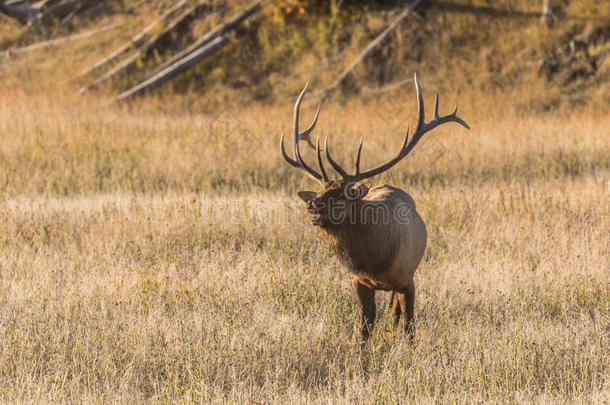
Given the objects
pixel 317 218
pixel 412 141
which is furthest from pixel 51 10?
pixel 317 218

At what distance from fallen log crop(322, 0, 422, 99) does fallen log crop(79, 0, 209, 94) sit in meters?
4.78

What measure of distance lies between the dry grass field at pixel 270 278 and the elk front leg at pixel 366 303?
0.13 metres

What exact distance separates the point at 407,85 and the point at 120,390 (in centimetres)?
1360

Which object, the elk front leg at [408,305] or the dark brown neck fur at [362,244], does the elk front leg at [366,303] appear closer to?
the elk front leg at [408,305]

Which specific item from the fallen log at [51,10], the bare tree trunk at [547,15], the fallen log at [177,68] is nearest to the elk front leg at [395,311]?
the fallen log at [177,68]

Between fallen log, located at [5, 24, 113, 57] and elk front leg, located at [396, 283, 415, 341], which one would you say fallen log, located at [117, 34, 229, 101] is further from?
elk front leg, located at [396, 283, 415, 341]

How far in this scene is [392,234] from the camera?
15.7ft

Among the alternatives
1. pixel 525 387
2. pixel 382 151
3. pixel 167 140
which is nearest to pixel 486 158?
pixel 382 151

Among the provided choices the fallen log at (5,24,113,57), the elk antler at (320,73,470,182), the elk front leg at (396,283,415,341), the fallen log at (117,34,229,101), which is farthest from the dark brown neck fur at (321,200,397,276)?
the fallen log at (5,24,113,57)

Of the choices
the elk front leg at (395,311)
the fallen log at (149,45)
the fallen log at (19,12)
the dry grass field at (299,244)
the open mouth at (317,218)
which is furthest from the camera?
the fallen log at (19,12)

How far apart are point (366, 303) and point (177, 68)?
1417 centimetres

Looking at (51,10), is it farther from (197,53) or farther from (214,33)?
(197,53)

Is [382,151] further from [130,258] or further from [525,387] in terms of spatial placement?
[525,387]

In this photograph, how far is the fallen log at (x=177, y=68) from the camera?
57.6ft
